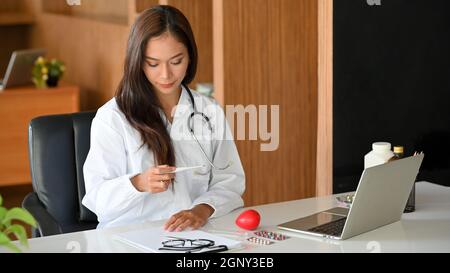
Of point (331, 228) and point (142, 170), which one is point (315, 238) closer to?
point (331, 228)

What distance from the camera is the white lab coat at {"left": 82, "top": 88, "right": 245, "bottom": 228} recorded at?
103 inches

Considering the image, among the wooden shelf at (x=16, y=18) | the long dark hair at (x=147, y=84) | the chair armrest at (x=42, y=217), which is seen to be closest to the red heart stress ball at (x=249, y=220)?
the long dark hair at (x=147, y=84)

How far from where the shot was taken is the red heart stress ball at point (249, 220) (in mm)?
2408

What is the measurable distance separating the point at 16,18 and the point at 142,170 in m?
4.64

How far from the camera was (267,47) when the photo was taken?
363 centimetres

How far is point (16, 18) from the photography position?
275 inches

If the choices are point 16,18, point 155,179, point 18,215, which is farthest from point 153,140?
point 16,18

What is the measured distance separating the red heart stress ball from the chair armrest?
65cm

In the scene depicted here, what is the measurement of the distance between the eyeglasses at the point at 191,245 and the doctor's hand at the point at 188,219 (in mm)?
111

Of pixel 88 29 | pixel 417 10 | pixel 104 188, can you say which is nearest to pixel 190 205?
pixel 104 188

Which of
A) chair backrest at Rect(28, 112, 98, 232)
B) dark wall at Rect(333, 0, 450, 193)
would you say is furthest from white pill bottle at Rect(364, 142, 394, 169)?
chair backrest at Rect(28, 112, 98, 232)

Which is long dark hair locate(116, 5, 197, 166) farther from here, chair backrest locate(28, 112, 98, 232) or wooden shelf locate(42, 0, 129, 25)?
wooden shelf locate(42, 0, 129, 25)
